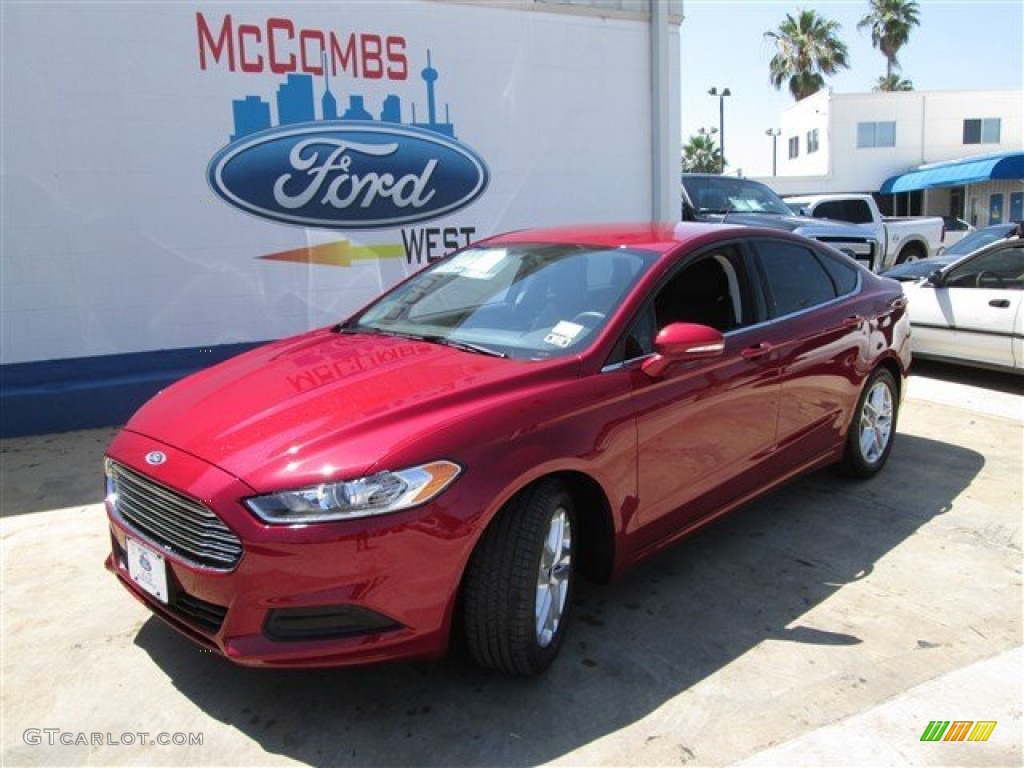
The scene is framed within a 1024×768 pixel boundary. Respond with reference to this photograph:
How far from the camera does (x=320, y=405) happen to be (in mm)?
2773

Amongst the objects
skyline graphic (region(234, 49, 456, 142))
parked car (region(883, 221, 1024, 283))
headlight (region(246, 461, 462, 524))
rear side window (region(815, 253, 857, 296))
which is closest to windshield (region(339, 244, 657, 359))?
headlight (region(246, 461, 462, 524))

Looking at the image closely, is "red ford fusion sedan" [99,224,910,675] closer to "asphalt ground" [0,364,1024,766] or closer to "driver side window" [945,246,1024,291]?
"asphalt ground" [0,364,1024,766]

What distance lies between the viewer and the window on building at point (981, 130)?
113 feet

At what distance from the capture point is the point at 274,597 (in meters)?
2.42

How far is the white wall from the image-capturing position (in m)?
6.15

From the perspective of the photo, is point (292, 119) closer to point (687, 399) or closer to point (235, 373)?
point (235, 373)

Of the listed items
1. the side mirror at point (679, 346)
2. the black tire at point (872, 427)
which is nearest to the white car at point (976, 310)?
the black tire at point (872, 427)

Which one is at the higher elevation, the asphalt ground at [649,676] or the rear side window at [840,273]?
the rear side window at [840,273]

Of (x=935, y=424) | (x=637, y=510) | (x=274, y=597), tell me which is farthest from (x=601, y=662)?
(x=935, y=424)

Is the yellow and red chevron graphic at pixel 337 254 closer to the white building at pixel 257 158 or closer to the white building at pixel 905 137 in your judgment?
the white building at pixel 257 158

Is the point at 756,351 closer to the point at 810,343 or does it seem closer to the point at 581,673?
the point at 810,343

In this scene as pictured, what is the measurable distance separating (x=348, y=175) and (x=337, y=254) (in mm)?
709

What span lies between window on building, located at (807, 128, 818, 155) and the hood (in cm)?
3652

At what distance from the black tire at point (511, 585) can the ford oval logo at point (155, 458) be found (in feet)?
3.53
